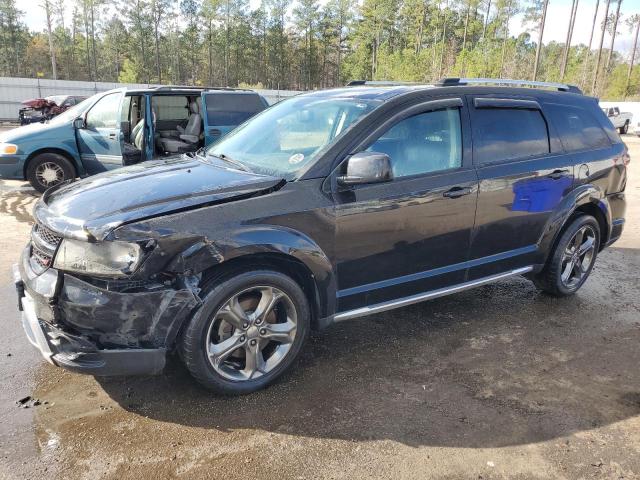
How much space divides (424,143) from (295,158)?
96 centimetres

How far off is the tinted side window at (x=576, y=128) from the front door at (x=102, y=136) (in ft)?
20.9

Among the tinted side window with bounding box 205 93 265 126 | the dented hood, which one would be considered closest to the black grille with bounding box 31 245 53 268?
the dented hood

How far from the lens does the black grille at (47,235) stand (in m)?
2.86

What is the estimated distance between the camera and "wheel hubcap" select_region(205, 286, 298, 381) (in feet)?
9.86

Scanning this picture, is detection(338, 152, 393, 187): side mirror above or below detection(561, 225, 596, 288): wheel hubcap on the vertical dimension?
above

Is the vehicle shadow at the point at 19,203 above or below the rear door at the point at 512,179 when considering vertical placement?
below

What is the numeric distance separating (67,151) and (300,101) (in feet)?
19.5

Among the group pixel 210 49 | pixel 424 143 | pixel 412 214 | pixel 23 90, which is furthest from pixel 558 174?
pixel 210 49

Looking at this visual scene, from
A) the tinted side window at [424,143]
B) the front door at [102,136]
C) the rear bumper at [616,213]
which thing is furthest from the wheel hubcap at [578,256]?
the front door at [102,136]

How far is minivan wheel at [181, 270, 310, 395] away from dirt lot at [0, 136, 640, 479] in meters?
0.15

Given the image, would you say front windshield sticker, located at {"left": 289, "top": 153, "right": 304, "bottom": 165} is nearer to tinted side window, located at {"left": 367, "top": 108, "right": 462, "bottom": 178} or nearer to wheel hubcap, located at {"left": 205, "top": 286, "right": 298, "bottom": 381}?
tinted side window, located at {"left": 367, "top": 108, "right": 462, "bottom": 178}

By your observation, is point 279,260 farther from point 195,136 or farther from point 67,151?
point 67,151

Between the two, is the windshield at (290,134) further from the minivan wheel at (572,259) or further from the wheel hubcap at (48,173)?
the wheel hubcap at (48,173)

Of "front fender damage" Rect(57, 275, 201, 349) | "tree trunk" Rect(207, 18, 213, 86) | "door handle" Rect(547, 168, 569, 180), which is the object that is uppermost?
"tree trunk" Rect(207, 18, 213, 86)
